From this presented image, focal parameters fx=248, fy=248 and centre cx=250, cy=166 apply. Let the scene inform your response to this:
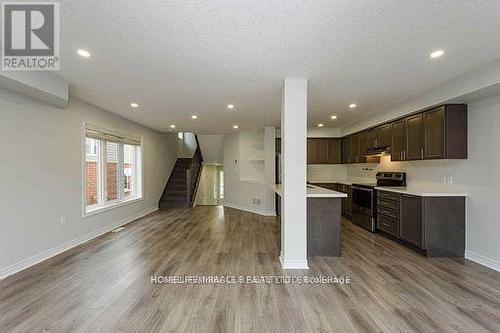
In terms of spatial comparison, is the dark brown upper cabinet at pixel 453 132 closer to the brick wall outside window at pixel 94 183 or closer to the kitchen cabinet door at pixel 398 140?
the kitchen cabinet door at pixel 398 140

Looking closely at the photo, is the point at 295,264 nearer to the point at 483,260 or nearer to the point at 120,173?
the point at 483,260

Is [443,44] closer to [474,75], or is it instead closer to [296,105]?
[474,75]

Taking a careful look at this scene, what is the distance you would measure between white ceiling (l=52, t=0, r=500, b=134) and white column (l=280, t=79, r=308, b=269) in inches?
13.1

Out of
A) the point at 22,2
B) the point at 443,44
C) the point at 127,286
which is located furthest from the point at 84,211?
the point at 443,44

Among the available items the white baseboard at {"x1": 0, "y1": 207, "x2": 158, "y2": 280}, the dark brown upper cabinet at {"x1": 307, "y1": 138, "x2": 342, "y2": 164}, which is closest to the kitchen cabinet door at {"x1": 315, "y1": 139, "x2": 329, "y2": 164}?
the dark brown upper cabinet at {"x1": 307, "y1": 138, "x2": 342, "y2": 164}

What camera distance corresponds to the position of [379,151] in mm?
5465

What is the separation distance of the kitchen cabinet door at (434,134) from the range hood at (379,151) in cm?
105

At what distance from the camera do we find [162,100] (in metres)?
4.44

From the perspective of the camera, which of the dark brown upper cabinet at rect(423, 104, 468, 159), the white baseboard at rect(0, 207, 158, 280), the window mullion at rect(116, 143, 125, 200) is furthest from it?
the window mullion at rect(116, 143, 125, 200)

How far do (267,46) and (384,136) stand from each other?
3902mm

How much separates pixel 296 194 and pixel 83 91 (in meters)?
3.67

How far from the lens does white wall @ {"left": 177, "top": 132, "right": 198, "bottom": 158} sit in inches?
423

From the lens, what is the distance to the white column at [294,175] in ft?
11.1

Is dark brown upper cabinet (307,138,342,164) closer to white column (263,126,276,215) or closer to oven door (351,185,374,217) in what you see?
white column (263,126,276,215)
